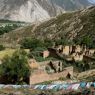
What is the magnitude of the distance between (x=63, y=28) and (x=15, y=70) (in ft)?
235

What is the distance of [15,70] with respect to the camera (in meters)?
28.6

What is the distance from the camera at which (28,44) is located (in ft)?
181

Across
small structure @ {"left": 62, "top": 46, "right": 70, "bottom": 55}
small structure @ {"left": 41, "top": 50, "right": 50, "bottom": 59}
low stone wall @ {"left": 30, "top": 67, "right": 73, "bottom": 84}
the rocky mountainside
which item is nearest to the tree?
low stone wall @ {"left": 30, "top": 67, "right": 73, "bottom": 84}

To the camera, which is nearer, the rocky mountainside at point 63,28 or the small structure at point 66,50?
the small structure at point 66,50

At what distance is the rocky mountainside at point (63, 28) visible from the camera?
90938 mm

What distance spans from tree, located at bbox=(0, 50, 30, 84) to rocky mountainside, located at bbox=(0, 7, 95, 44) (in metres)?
55.9

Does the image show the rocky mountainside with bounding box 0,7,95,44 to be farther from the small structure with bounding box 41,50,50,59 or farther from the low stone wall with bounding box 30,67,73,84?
the low stone wall with bounding box 30,67,73,84

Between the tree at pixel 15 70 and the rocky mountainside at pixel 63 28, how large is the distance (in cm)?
5585

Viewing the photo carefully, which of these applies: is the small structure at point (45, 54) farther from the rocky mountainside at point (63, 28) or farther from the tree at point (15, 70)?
the rocky mountainside at point (63, 28)

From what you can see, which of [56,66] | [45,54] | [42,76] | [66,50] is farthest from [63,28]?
[42,76]

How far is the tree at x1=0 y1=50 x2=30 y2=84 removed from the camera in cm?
2853

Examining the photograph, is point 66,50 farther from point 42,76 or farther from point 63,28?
point 63,28

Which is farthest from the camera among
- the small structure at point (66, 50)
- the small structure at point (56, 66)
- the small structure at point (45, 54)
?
the small structure at point (66, 50)

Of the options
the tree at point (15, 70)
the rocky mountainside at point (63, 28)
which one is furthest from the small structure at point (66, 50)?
the rocky mountainside at point (63, 28)
